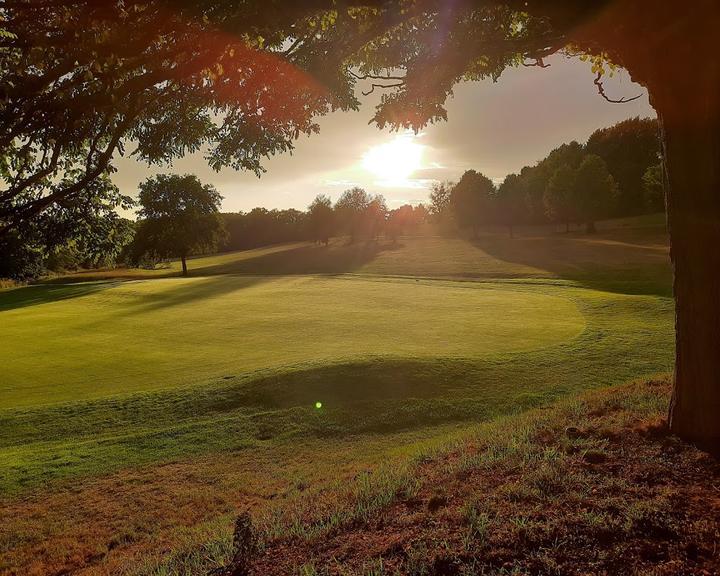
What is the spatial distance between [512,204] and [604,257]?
49703mm

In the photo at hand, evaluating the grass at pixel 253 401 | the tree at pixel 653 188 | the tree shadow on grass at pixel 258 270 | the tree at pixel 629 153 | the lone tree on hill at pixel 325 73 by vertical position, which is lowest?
the grass at pixel 253 401

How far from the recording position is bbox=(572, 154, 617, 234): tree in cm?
7206

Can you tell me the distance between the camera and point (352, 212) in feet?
326

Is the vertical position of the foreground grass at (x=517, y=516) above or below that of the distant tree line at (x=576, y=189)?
below

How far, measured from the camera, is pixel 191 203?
72875mm

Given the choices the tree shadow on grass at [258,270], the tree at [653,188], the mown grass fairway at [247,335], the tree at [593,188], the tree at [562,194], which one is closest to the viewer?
the mown grass fairway at [247,335]

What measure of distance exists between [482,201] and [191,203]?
175 feet

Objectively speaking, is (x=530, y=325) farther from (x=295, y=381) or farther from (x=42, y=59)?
(x=42, y=59)

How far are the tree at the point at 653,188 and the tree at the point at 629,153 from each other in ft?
9.64

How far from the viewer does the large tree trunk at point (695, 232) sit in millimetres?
5746

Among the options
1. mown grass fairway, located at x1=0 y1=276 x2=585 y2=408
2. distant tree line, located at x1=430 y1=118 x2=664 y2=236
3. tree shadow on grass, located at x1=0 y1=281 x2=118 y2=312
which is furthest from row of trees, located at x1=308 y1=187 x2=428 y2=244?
mown grass fairway, located at x1=0 y1=276 x2=585 y2=408

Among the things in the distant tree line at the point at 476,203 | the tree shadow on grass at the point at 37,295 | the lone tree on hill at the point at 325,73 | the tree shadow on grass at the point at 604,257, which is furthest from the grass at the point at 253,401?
the distant tree line at the point at 476,203

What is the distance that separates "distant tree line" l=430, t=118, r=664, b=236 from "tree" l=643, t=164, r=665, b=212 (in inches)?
8.4

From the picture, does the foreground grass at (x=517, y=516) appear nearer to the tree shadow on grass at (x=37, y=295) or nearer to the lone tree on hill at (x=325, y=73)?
the lone tree on hill at (x=325, y=73)
